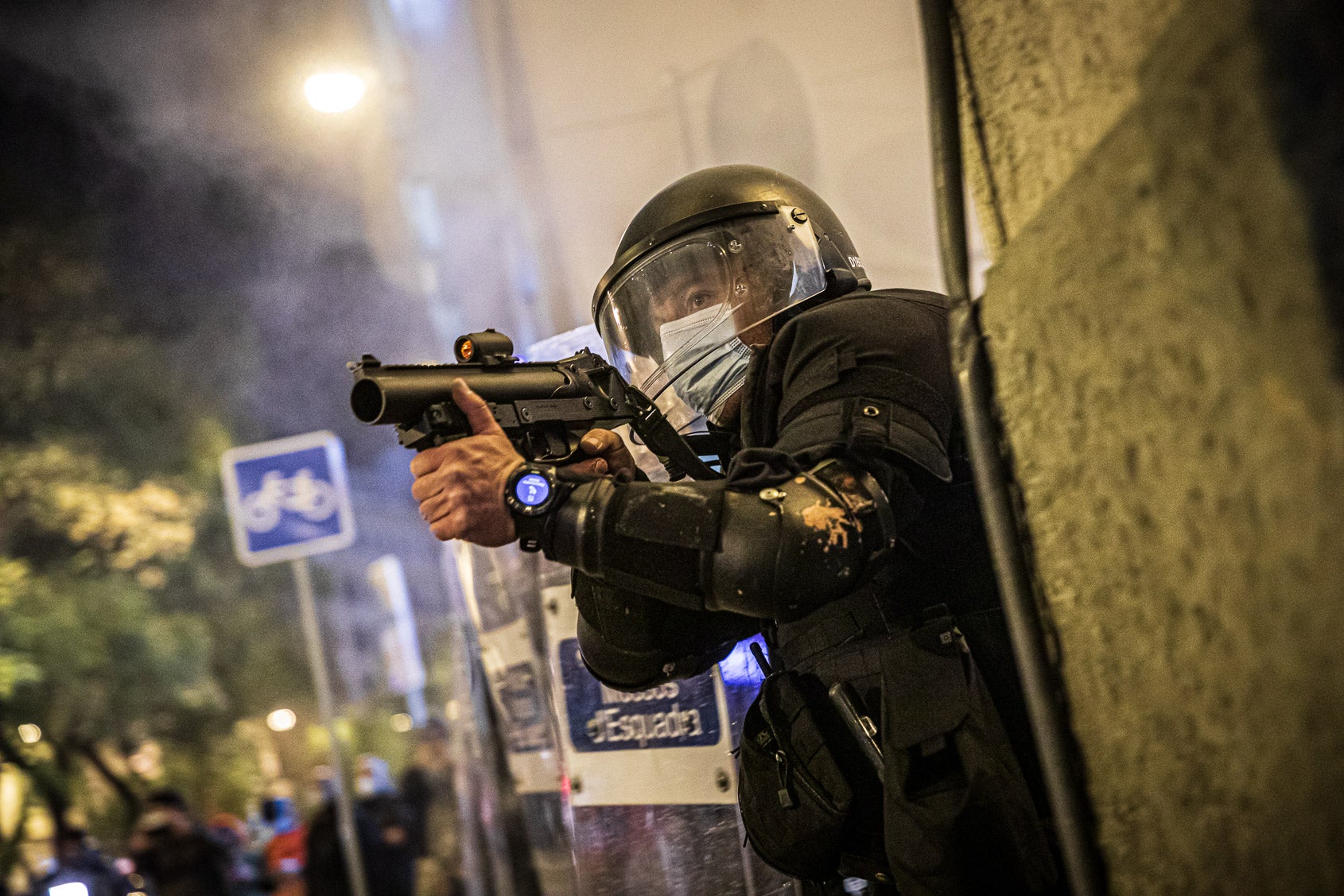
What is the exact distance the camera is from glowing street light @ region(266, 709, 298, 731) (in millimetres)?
34500

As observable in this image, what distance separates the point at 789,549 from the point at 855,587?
153 mm

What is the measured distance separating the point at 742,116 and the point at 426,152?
3176mm

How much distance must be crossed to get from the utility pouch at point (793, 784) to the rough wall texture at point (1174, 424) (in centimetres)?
106

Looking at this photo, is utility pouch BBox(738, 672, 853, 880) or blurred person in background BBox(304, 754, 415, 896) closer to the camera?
utility pouch BBox(738, 672, 853, 880)

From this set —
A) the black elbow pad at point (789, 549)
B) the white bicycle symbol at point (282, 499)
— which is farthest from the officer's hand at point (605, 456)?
the white bicycle symbol at point (282, 499)

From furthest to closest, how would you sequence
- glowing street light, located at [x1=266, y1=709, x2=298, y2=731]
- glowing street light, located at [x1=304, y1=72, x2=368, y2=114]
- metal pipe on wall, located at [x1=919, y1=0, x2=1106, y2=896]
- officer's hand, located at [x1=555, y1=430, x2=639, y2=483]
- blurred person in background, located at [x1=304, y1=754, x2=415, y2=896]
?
glowing street light, located at [x1=266, y1=709, x2=298, y2=731] < glowing street light, located at [x1=304, y1=72, x2=368, y2=114] < blurred person in background, located at [x1=304, y1=754, x2=415, y2=896] < officer's hand, located at [x1=555, y1=430, x2=639, y2=483] < metal pipe on wall, located at [x1=919, y1=0, x2=1106, y2=896]

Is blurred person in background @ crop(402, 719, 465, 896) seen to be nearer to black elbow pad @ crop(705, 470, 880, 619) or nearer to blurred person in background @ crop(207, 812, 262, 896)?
blurred person in background @ crop(207, 812, 262, 896)

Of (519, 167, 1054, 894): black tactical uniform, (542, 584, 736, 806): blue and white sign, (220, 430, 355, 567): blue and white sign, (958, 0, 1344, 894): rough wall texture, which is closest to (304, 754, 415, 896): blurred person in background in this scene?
(220, 430, 355, 567): blue and white sign

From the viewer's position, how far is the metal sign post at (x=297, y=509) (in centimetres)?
628

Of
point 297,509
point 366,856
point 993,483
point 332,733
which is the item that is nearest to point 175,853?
point 366,856

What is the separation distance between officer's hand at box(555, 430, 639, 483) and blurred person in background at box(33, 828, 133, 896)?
20.1 feet

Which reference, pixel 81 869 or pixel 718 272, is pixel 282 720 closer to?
pixel 81 869

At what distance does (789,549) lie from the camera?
1.69 metres

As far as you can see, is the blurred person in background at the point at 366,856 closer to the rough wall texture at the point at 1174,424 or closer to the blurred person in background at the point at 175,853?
the blurred person in background at the point at 175,853
